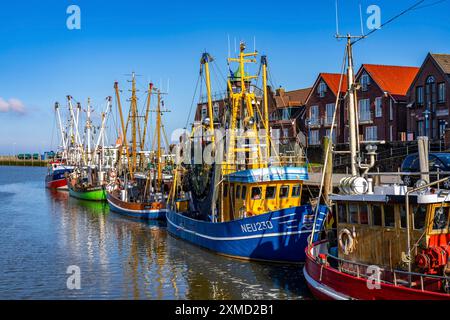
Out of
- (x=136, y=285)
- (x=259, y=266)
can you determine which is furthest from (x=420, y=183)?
(x=136, y=285)

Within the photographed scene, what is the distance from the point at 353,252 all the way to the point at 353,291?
2163mm

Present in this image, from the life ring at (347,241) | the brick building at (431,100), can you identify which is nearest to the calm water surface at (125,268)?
the life ring at (347,241)

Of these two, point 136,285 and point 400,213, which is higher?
point 400,213

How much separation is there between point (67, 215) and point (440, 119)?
36.7m

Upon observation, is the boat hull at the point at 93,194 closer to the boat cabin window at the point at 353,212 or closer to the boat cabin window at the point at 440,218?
the boat cabin window at the point at 353,212

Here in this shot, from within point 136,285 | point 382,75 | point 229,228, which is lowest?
point 136,285

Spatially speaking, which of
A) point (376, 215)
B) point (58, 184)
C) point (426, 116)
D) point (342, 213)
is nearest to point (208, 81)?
point (342, 213)

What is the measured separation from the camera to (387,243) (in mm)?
17219

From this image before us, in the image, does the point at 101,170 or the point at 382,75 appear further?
the point at 101,170

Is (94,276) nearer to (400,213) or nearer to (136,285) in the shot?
(136,285)

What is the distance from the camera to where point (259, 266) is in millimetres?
25922

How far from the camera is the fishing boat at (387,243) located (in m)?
15.4
